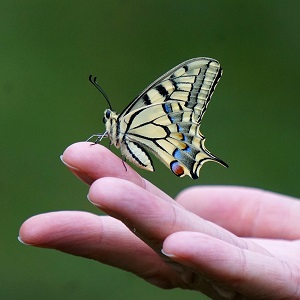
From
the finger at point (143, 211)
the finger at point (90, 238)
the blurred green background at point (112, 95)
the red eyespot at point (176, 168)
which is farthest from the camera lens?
the blurred green background at point (112, 95)

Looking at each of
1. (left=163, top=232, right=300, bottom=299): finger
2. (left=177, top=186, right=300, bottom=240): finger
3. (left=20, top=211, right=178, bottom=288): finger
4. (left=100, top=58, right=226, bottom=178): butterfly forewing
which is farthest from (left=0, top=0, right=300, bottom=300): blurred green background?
(left=163, top=232, right=300, bottom=299): finger

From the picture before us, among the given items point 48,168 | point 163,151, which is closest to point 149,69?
point 48,168

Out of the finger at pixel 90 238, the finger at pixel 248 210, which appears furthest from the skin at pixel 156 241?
the finger at pixel 248 210

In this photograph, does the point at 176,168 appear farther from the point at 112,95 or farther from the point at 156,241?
the point at 112,95

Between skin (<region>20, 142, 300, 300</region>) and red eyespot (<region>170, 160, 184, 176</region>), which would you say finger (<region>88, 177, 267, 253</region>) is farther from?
red eyespot (<region>170, 160, 184, 176</region>)

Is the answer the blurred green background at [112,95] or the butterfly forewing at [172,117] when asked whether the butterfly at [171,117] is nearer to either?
the butterfly forewing at [172,117]

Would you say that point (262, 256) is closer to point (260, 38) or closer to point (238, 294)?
point (238, 294)
